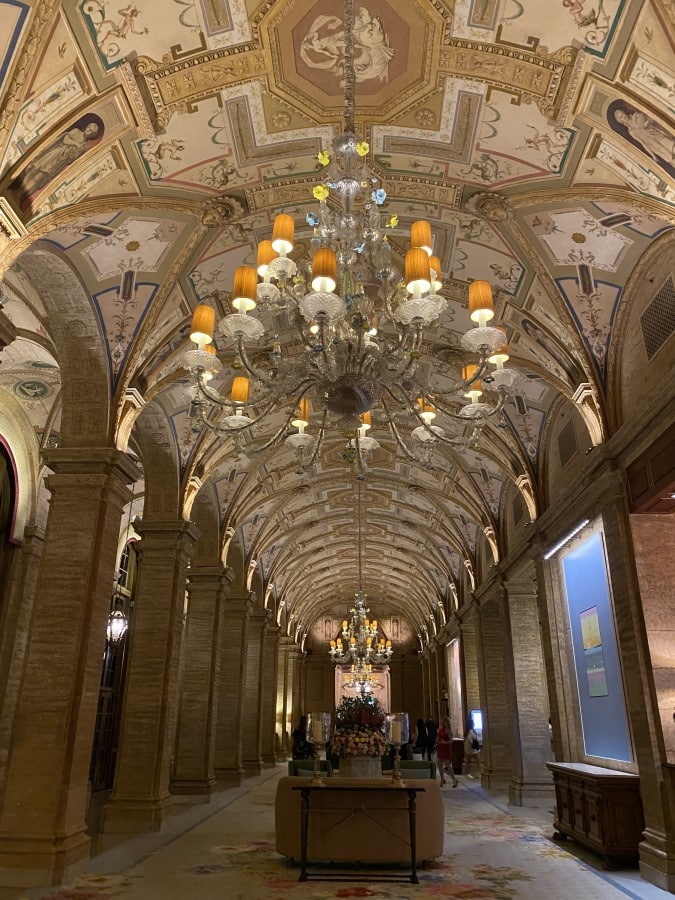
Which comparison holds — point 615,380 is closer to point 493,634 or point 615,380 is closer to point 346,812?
point 346,812

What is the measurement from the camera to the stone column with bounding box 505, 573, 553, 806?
12742 millimetres

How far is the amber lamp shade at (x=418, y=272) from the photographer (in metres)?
4.78

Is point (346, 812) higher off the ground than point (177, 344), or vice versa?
point (177, 344)

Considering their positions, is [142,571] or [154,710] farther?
[142,571]

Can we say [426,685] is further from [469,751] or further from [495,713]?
[495,713]

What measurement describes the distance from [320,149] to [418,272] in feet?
10.0

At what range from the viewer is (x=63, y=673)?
749 centimetres

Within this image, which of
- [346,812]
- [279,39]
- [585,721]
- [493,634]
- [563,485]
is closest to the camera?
[279,39]

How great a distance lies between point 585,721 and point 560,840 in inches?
75.0

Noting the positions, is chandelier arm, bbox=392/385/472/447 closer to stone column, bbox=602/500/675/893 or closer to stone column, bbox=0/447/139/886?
stone column, bbox=602/500/675/893

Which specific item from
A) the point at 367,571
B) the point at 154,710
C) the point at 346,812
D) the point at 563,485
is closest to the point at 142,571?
the point at 154,710

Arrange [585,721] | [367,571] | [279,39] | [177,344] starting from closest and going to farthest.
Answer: [279,39], [177,344], [585,721], [367,571]

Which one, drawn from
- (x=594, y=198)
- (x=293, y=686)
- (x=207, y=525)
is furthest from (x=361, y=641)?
(x=594, y=198)

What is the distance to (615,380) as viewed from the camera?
873cm
